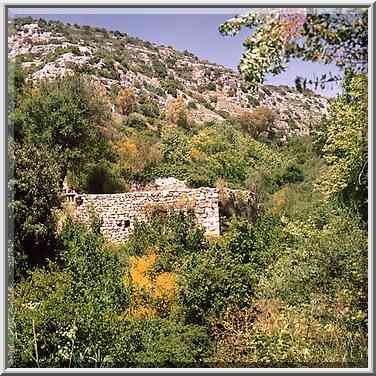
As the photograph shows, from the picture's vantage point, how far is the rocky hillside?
416cm

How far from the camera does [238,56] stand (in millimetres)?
3990

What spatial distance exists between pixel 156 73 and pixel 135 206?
0.95 m

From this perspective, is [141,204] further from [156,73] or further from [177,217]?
[156,73]

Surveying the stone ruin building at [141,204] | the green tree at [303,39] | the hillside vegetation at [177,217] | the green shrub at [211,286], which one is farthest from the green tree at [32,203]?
the green tree at [303,39]

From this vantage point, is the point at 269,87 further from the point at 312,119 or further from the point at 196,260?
the point at 196,260

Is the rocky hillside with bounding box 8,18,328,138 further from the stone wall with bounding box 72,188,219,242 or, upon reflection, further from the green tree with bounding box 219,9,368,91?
the stone wall with bounding box 72,188,219,242

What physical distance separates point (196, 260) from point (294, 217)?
75cm

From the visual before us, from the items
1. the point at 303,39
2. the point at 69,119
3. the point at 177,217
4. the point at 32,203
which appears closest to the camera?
the point at 303,39

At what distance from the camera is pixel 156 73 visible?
4418mm

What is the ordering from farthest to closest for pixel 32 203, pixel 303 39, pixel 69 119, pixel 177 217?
pixel 69 119 → pixel 177 217 → pixel 32 203 → pixel 303 39

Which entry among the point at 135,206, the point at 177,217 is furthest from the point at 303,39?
the point at 135,206

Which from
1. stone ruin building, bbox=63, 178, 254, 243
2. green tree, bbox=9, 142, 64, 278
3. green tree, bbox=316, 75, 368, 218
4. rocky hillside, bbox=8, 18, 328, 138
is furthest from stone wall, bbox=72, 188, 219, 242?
green tree, bbox=316, 75, 368, 218

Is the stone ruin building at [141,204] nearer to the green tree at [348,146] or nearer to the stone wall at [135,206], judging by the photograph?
the stone wall at [135,206]

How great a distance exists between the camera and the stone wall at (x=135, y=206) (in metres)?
4.30
